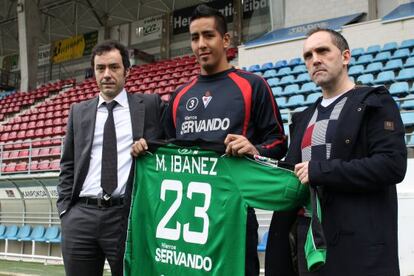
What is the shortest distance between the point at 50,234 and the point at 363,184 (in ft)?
24.8

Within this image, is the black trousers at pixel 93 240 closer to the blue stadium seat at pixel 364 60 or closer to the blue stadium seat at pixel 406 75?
the blue stadium seat at pixel 406 75

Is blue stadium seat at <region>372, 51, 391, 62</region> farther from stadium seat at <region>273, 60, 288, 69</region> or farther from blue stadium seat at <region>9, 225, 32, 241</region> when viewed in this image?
blue stadium seat at <region>9, 225, 32, 241</region>

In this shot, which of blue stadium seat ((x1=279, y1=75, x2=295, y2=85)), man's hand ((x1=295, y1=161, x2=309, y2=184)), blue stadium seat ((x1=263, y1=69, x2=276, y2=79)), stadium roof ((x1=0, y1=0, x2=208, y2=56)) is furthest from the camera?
stadium roof ((x1=0, y1=0, x2=208, y2=56))

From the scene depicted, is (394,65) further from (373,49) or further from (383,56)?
(373,49)

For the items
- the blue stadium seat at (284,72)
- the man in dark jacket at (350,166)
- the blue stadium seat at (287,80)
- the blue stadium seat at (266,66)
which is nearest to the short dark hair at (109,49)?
the man in dark jacket at (350,166)

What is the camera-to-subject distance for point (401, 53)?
951 cm

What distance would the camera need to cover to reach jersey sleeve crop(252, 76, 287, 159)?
2250 mm

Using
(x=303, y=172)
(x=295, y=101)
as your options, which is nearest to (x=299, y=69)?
(x=295, y=101)

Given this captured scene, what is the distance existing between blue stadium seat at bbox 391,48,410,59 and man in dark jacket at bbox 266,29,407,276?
805 centimetres

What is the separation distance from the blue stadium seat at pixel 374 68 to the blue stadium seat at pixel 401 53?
365mm

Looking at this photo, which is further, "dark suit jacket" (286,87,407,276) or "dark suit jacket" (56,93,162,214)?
"dark suit jacket" (56,93,162,214)

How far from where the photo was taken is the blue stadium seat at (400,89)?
7.84m

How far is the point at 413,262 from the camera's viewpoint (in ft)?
15.0

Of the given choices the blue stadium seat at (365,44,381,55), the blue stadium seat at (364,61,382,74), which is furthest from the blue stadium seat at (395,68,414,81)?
the blue stadium seat at (365,44,381,55)
